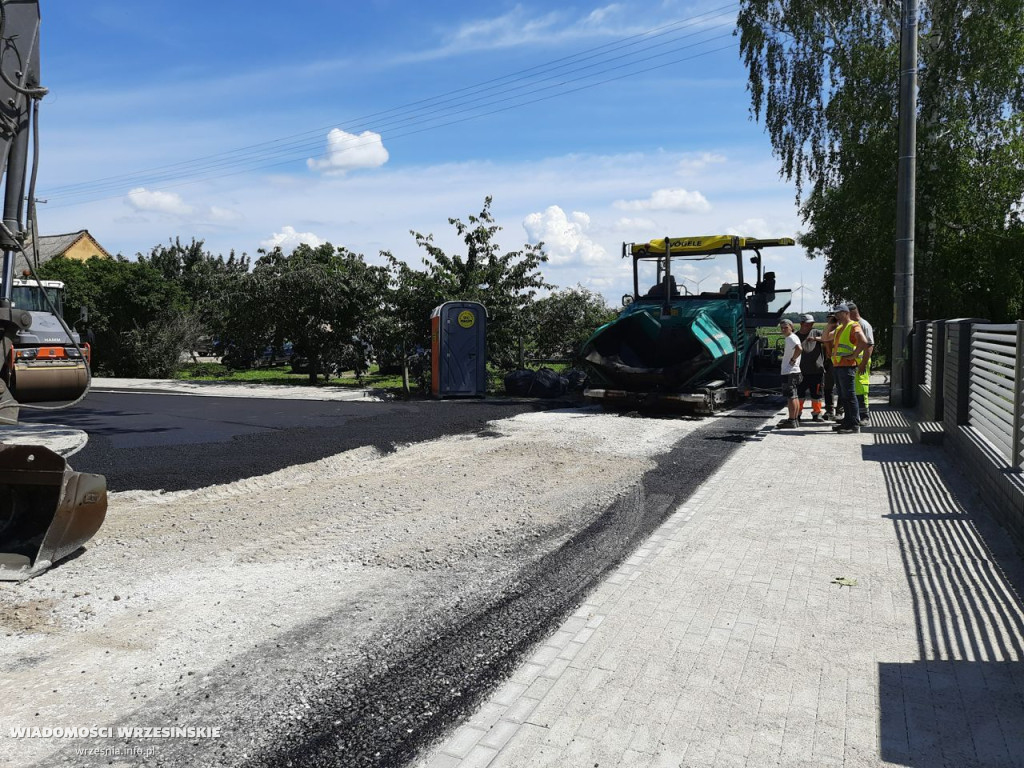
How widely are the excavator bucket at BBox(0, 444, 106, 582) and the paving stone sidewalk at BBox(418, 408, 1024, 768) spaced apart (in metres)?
2.94

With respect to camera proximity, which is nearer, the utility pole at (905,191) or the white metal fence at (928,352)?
the white metal fence at (928,352)

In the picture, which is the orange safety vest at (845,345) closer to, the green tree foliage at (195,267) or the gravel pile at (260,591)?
the gravel pile at (260,591)

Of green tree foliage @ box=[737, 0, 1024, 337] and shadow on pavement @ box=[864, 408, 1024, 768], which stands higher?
green tree foliage @ box=[737, 0, 1024, 337]

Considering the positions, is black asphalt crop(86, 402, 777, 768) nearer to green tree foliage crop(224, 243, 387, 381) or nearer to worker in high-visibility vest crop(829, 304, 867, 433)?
worker in high-visibility vest crop(829, 304, 867, 433)

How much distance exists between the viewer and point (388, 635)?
4156 millimetres

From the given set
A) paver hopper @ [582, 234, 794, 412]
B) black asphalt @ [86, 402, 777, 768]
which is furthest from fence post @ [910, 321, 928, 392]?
black asphalt @ [86, 402, 777, 768]

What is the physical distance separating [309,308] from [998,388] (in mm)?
17776

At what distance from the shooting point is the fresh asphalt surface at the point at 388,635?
10.3ft

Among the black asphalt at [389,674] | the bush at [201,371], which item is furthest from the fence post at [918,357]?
the bush at [201,371]

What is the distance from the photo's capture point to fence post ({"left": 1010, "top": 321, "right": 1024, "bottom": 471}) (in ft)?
20.0

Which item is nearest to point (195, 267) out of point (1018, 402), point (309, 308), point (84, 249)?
point (84, 249)

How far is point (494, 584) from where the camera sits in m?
4.99

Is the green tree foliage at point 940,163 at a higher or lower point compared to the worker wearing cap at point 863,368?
higher

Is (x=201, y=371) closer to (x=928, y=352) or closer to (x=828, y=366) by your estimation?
(x=828, y=366)
